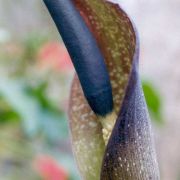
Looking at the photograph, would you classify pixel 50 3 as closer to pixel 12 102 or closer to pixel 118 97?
pixel 118 97

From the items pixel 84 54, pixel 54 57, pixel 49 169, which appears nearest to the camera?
pixel 84 54

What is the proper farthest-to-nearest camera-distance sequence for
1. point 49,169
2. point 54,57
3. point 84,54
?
point 54,57 → point 49,169 → point 84,54

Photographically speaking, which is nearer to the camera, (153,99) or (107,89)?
(107,89)

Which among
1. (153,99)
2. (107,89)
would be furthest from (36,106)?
(107,89)

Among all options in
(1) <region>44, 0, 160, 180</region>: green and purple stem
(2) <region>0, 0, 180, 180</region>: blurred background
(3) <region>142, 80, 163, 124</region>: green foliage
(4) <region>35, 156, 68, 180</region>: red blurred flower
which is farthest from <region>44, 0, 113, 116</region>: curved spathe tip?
(3) <region>142, 80, 163, 124</region>: green foliage

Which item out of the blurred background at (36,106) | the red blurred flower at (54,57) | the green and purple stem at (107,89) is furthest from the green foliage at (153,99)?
the green and purple stem at (107,89)

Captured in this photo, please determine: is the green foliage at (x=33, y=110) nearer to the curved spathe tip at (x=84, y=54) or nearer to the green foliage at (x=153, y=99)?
the green foliage at (x=153, y=99)

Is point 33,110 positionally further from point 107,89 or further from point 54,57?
point 107,89
